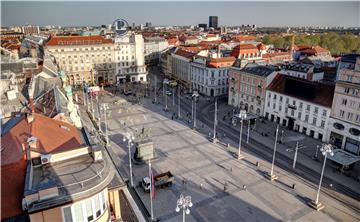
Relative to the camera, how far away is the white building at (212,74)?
87000 mm

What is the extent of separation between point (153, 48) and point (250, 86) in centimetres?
8660

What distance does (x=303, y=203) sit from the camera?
36.6 m

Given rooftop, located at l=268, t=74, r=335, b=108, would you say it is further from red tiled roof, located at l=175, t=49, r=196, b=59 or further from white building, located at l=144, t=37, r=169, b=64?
white building, located at l=144, t=37, r=169, b=64

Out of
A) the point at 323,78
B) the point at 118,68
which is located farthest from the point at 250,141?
the point at 118,68

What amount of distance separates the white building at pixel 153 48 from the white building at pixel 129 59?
30.8m

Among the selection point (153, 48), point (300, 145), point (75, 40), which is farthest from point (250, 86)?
point (153, 48)

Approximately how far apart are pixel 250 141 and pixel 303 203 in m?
20.5

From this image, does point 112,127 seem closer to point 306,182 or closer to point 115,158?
point 115,158

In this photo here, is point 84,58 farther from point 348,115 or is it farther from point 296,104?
point 348,115

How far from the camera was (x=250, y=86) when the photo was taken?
71750 mm

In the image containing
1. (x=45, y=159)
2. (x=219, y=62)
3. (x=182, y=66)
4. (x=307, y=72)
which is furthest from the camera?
(x=182, y=66)

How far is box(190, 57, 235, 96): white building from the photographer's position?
3425 inches

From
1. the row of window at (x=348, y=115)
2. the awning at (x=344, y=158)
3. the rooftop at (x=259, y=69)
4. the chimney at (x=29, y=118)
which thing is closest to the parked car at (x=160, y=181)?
the chimney at (x=29, y=118)

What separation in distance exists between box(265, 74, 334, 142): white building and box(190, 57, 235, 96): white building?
2384 cm
